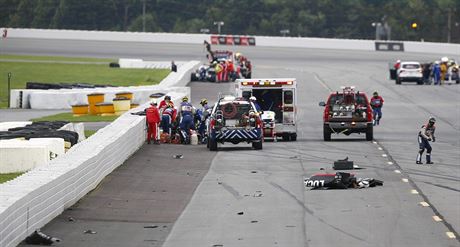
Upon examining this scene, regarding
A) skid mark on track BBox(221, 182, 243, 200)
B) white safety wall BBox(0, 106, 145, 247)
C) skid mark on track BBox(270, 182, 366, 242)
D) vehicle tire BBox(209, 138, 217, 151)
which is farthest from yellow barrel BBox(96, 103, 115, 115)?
skid mark on track BBox(270, 182, 366, 242)

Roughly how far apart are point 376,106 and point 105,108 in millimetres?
12563

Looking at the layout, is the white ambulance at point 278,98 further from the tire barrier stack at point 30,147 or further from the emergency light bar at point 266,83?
the tire barrier stack at point 30,147

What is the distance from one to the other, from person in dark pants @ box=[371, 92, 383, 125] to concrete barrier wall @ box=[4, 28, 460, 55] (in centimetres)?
6549

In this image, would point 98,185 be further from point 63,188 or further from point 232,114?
point 232,114

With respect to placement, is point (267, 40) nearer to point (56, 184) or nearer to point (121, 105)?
point (121, 105)

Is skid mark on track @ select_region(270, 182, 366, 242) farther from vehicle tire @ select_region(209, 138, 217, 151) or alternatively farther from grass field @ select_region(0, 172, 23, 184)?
vehicle tire @ select_region(209, 138, 217, 151)

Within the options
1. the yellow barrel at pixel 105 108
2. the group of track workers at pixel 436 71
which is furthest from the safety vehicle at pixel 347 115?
the group of track workers at pixel 436 71

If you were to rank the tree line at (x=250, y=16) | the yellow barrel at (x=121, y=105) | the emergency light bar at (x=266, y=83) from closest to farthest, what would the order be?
the emergency light bar at (x=266, y=83), the yellow barrel at (x=121, y=105), the tree line at (x=250, y=16)

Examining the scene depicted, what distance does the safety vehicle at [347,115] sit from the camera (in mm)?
40781

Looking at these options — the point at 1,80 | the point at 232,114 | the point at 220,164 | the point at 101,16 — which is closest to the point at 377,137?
the point at 232,114

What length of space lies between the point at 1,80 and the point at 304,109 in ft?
76.6

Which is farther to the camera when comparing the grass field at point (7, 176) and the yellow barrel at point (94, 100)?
the yellow barrel at point (94, 100)

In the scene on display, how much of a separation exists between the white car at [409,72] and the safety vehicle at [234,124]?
1572 inches

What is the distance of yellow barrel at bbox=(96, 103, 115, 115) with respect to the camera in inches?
2101
